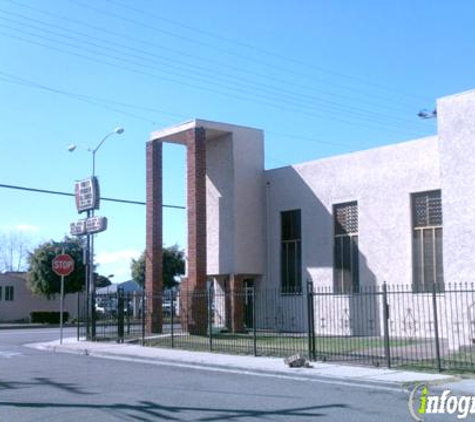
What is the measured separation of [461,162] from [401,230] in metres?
5.99

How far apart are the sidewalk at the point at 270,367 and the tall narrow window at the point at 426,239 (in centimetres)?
924

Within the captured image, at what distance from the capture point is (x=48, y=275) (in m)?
53.7

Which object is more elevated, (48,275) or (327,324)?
(48,275)

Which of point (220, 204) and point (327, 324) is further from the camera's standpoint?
point (220, 204)

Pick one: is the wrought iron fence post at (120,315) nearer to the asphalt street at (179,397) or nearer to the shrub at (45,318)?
the asphalt street at (179,397)

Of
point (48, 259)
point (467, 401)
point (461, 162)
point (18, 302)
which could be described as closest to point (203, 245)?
point (461, 162)

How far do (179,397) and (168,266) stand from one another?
51.5 m

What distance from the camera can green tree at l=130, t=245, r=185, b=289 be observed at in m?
64.0

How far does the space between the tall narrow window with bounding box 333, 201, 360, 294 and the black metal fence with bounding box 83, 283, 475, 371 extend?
0.64 meters

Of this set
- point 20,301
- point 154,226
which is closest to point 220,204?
point 154,226

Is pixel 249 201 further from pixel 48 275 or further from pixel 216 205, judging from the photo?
pixel 48 275

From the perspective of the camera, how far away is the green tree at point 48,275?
176ft

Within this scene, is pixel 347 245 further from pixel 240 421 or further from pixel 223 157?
pixel 240 421

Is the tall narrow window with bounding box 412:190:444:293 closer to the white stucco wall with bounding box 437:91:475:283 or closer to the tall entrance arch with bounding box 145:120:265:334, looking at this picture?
the white stucco wall with bounding box 437:91:475:283
